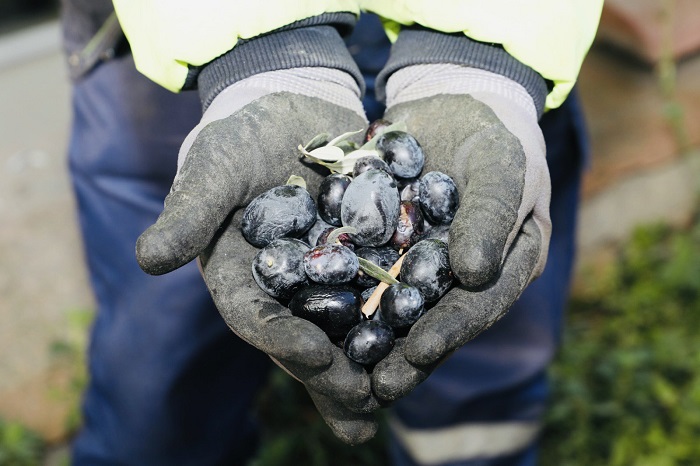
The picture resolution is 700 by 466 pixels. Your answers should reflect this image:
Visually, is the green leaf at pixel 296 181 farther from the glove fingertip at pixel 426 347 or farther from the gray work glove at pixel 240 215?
the glove fingertip at pixel 426 347

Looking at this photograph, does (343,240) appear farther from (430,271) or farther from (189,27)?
(189,27)

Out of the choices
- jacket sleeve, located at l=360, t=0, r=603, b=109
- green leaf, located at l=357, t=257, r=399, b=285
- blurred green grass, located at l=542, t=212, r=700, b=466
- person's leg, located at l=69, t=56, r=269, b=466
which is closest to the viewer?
green leaf, located at l=357, t=257, r=399, b=285

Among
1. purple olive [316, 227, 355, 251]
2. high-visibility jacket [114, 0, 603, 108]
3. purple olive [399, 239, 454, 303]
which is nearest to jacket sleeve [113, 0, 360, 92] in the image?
high-visibility jacket [114, 0, 603, 108]

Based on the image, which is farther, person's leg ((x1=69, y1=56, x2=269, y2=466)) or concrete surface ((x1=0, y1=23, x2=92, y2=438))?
concrete surface ((x1=0, y1=23, x2=92, y2=438))

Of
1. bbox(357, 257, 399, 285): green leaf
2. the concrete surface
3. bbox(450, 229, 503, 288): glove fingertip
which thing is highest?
bbox(450, 229, 503, 288): glove fingertip

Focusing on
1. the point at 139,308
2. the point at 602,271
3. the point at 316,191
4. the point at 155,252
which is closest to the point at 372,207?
the point at 316,191

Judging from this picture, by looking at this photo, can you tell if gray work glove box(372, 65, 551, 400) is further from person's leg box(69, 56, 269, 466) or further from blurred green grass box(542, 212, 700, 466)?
blurred green grass box(542, 212, 700, 466)

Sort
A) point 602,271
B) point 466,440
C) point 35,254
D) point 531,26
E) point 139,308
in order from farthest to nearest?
point 602,271 < point 35,254 < point 466,440 < point 139,308 < point 531,26
